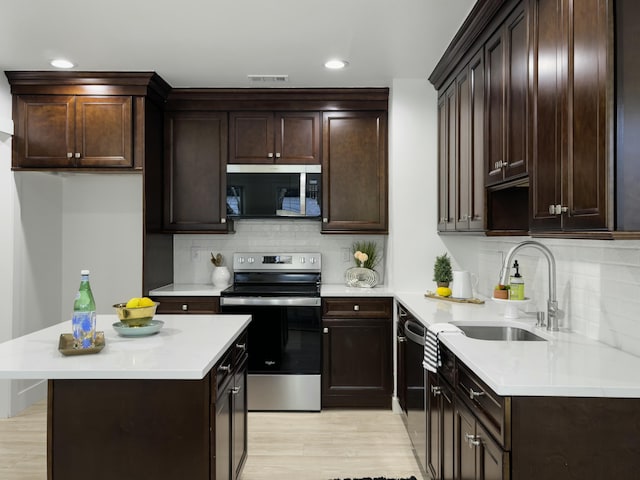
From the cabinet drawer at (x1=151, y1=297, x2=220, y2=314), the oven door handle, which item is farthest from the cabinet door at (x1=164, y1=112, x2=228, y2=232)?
the oven door handle

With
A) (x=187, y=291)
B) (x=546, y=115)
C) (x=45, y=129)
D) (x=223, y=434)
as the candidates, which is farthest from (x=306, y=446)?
(x=45, y=129)

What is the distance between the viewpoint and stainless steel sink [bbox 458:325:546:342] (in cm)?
250

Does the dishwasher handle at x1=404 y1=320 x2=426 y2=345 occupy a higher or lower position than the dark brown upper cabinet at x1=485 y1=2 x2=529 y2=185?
lower

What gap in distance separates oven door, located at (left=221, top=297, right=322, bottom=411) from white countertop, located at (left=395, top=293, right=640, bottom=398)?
5.79 ft

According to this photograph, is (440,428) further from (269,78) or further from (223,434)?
(269,78)

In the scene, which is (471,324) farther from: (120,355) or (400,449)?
(120,355)

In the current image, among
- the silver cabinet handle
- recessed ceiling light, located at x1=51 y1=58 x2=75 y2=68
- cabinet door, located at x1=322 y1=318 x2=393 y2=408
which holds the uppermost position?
recessed ceiling light, located at x1=51 y1=58 x2=75 y2=68

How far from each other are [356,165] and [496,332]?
6.90 feet

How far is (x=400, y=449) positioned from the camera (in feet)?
10.7

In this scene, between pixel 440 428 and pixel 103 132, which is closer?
pixel 440 428

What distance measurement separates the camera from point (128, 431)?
1860 mm

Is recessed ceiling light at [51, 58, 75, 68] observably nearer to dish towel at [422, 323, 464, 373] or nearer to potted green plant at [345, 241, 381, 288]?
potted green plant at [345, 241, 381, 288]

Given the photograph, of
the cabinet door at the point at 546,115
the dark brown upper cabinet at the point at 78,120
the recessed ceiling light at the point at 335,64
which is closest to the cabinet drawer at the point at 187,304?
the dark brown upper cabinet at the point at 78,120

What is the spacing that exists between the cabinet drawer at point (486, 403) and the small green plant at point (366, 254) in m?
2.21
